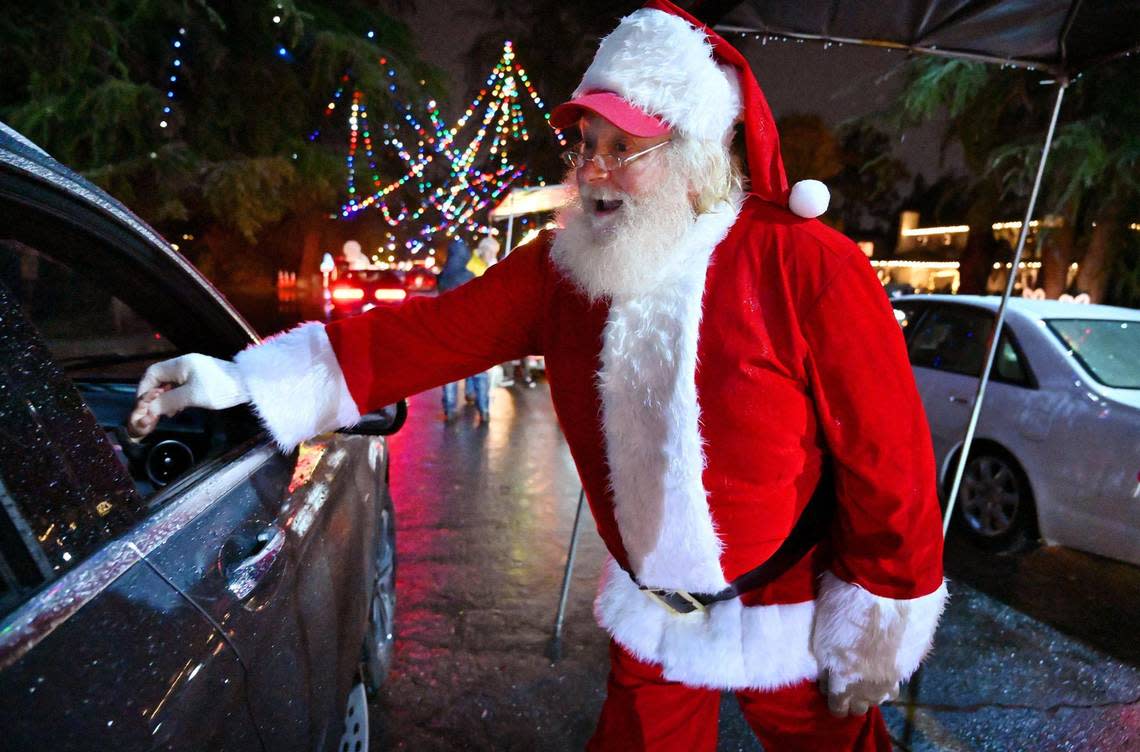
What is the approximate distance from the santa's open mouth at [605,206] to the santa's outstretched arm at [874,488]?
493 millimetres

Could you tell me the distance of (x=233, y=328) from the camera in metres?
1.88

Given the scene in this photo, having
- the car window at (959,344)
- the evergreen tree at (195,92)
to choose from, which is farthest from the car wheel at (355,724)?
the evergreen tree at (195,92)

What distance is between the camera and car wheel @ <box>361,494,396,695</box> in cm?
253

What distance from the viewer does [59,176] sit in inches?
49.6

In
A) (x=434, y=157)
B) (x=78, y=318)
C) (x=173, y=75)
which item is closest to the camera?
(x=78, y=318)

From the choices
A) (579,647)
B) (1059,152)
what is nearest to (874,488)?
(579,647)

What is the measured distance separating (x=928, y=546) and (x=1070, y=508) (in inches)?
126

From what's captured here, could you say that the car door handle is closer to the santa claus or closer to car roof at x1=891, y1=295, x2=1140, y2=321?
the santa claus

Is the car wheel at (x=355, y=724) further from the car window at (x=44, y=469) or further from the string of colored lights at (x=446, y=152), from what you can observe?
the string of colored lights at (x=446, y=152)

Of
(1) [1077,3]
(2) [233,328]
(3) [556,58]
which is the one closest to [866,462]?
(2) [233,328]

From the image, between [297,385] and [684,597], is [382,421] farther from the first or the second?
[684,597]

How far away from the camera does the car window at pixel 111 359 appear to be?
1952 mm

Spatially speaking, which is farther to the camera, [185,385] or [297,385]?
[297,385]

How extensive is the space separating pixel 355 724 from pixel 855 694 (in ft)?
4.43
